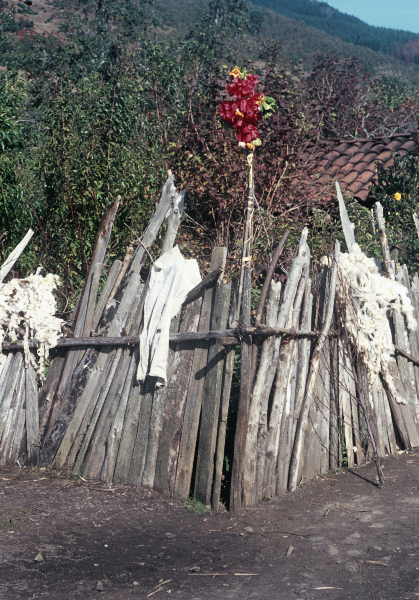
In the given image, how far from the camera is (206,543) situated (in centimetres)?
335

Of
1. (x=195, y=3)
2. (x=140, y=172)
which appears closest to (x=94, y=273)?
(x=140, y=172)

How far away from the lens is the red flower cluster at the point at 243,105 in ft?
14.4

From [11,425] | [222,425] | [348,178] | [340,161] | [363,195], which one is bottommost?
[11,425]

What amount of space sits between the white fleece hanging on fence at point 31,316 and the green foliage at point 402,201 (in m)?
4.75

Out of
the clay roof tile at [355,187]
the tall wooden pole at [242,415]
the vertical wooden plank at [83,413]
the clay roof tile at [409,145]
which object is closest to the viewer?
the tall wooden pole at [242,415]

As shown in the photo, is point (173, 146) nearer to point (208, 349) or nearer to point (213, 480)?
point (208, 349)

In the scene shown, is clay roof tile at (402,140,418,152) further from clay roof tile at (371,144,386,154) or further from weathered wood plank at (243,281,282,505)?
weathered wood plank at (243,281,282,505)

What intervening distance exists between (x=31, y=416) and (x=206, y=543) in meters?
2.00

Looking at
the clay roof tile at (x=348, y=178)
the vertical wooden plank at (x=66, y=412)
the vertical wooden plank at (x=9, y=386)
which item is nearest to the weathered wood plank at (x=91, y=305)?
the vertical wooden plank at (x=66, y=412)

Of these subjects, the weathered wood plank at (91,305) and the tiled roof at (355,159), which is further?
the tiled roof at (355,159)

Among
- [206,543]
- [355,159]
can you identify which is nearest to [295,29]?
[355,159]

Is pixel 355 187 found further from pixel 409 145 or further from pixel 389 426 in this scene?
pixel 389 426

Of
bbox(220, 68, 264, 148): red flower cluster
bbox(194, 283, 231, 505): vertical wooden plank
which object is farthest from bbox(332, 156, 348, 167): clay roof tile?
bbox(194, 283, 231, 505): vertical wooden plank

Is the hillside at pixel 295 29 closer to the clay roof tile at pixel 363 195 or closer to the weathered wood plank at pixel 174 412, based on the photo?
the clay roof tile at pixel 363 195
